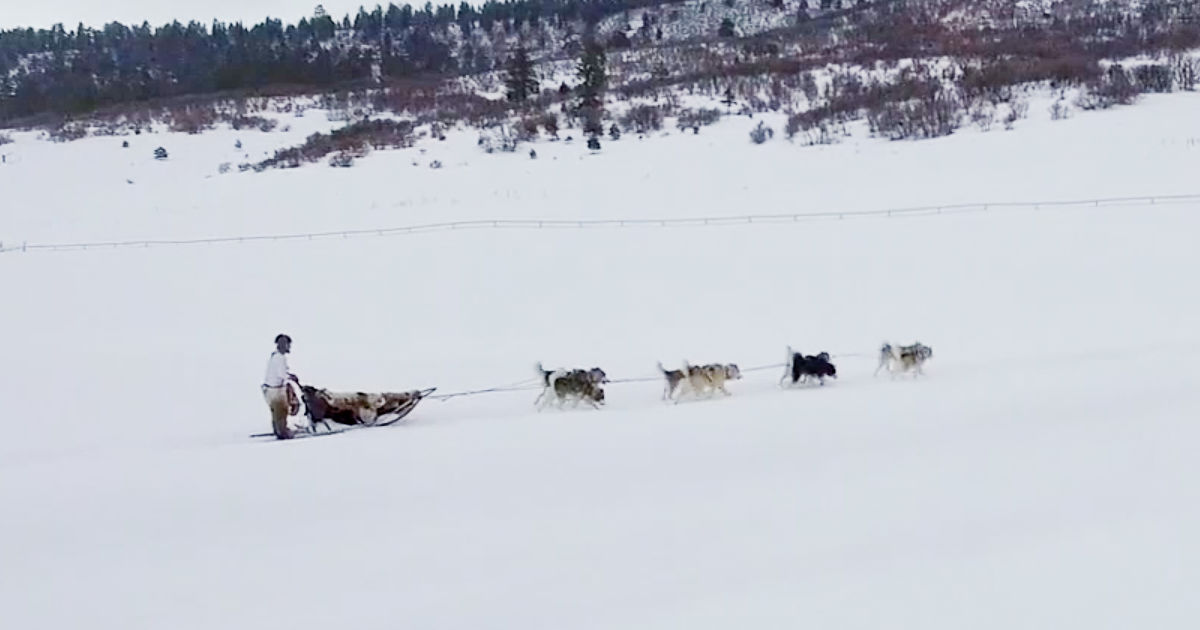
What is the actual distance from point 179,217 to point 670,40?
127ft

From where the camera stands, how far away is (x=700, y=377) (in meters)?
9.38

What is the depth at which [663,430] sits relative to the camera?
314 inches

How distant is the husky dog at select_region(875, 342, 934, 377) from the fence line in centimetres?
859

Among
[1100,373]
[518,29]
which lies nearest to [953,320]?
[1100,373]

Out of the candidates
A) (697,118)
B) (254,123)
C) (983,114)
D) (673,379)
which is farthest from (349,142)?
(673,379)

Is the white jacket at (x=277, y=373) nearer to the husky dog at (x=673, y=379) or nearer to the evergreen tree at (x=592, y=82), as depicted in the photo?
the husky dog at (x=673, y=379)

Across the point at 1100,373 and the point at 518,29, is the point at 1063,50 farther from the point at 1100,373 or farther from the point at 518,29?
the point at 518,29

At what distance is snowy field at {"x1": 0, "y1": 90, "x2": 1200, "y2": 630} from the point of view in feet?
16.8

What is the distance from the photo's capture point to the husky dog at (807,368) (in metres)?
9.59

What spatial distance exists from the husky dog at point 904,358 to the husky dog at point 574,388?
3.03 meters

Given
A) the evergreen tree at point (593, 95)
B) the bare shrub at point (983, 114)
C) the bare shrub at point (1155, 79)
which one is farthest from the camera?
the evergreen tree at point (593, 95)

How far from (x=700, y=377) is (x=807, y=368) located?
1.12 m

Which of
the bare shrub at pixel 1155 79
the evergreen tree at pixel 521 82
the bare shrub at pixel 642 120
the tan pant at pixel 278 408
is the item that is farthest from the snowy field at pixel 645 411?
the evergreen tree at pixel 521 82

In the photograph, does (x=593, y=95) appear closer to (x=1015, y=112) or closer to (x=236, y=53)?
(x=1015, y=112)
